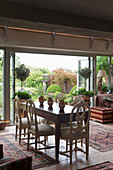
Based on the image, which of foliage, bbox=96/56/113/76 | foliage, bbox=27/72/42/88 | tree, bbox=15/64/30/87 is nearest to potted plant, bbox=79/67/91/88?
foliage, bbox=96/56/113/76

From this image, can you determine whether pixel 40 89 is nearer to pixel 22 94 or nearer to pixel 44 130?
pixel 22 94

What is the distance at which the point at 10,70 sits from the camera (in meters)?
6.98

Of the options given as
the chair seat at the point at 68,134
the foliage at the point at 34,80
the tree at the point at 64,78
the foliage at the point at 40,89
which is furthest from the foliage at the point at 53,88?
the chair seat at the point at 68,134

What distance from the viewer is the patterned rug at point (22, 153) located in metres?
3.87

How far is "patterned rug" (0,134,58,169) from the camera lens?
3873mm

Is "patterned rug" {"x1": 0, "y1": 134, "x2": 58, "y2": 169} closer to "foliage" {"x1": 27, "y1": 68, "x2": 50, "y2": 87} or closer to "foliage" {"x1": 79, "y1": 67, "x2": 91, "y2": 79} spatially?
"foliage" {"x1": 79, "y1": 67, "x2": 91, "y2": 79}

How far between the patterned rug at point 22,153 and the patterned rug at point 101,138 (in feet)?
4.01

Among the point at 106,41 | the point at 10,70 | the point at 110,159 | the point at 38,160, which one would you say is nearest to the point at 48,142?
the point at 38,160

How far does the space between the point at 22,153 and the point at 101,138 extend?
82.3 inches

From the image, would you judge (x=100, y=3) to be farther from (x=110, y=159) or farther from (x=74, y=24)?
(x=110, y=159)

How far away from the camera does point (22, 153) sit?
4.34 metres

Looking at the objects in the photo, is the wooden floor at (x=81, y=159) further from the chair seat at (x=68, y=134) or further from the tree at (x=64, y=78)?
the tree at (x=64, y=78)

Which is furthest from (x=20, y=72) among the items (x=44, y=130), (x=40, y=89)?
(x=40, y=89)

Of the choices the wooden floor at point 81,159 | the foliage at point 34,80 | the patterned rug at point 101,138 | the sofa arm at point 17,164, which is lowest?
the wooden floor at point 81,159
